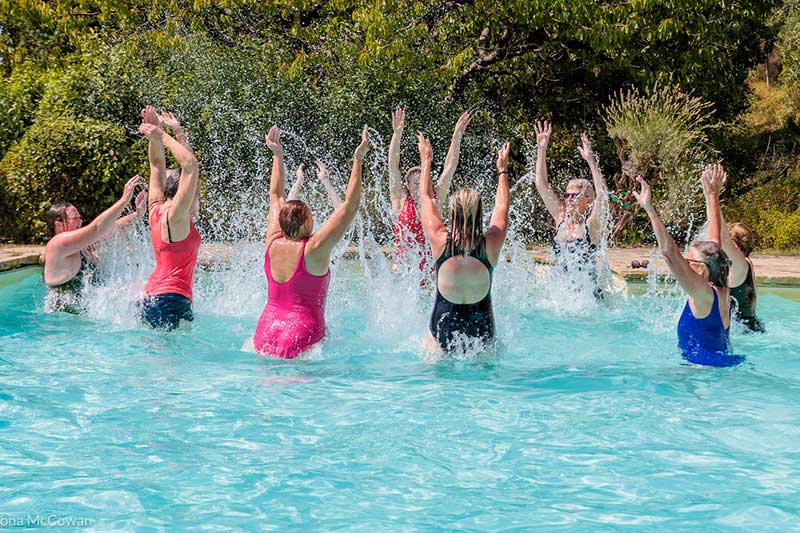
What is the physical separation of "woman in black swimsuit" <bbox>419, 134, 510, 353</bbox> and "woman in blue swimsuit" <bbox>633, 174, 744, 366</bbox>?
3.11 ft

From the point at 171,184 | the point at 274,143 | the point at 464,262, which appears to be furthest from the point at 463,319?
the point at 171,184

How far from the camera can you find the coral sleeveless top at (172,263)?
270 inches

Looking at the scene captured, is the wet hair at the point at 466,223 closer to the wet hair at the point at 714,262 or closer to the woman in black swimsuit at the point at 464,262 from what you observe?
the woman in black swimsuit at the point at 464,262

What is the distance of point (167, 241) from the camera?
679 cm

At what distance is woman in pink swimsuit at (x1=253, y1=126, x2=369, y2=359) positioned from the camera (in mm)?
5758

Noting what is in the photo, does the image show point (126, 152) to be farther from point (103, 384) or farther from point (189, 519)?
point (189, 519)

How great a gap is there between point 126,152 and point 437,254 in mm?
10432

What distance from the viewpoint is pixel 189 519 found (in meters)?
4.14

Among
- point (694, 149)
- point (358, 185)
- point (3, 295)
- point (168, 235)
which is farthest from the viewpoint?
point (694, 149)

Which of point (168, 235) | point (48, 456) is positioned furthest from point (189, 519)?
point (168, 235)

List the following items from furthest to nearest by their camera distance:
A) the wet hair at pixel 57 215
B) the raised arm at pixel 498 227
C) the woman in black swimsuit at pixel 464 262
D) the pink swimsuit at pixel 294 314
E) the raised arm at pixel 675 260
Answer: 1. the wet hair at pixel 57 215
2. the pink swimsuit at pixel 294 314
3. the raised arm at pixel 498 227
4. the woman in black swimsuit at pixel 464 262
5. the raised arm at pixel 675 260

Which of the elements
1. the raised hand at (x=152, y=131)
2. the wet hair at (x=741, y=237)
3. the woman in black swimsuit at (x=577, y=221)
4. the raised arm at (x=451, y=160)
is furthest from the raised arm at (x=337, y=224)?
the wet hair at (x=741, y=237)

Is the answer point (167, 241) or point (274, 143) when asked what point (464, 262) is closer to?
point (274, 143)

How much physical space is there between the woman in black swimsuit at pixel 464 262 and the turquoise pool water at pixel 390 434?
28 centimetres
